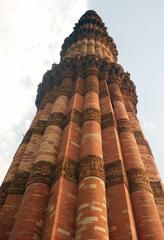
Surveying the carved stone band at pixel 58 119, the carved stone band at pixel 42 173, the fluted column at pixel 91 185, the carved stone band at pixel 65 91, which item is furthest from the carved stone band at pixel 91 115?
the carved stone band at pixel 42 173

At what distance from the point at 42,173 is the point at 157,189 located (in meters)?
3.21

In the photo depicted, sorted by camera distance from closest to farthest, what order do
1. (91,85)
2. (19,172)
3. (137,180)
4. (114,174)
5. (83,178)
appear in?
(83,178)
(114,174)
(137,180)
(19,172)
(91,85)

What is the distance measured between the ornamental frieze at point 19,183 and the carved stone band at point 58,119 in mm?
2024

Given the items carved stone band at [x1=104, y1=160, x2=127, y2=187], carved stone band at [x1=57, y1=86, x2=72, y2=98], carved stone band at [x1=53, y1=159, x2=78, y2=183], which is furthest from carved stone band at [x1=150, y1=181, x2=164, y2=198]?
carved stone band at [x1=57, y1=86, x2=72, y2=98]

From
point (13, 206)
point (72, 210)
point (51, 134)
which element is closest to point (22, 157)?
point (51, 134)

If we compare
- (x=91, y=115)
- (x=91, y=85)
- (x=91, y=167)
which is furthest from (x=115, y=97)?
(x=91, y=167)

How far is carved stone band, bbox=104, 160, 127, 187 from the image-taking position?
7.29 m

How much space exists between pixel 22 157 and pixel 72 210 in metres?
3.58

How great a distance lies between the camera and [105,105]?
36.9 feet

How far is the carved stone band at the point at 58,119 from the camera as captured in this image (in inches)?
391

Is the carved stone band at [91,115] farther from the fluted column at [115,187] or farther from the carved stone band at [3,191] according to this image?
the carved stone band at [3,191]

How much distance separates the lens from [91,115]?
390 inches

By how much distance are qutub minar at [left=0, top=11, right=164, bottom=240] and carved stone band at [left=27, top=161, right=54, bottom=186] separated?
0.02 metres

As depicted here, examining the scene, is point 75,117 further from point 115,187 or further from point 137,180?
point 115,187
